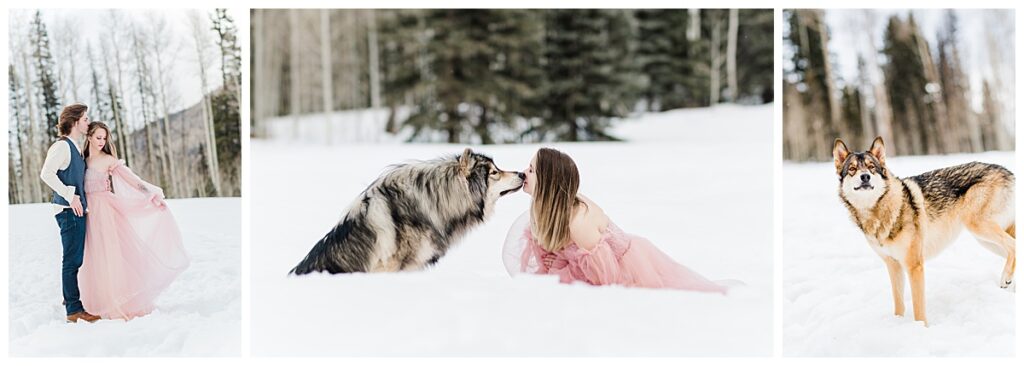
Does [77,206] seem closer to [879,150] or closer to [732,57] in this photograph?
[879,150]

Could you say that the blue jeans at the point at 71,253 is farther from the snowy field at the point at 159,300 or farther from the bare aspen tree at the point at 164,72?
the bare aspen tree at the point at 164,72

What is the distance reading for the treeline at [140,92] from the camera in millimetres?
3707

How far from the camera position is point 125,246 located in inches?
142

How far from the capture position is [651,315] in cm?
358

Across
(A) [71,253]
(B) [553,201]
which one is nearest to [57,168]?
(A) [71,253]

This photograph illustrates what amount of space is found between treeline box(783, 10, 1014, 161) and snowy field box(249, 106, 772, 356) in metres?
0.73

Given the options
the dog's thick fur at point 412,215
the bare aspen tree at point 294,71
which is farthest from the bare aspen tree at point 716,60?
the dog's thick fur at point 412,215

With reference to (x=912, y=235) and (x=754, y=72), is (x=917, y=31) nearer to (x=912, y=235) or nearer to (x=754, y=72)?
(x=912, y=235)

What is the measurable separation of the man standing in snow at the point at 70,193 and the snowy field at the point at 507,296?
0.83 metres

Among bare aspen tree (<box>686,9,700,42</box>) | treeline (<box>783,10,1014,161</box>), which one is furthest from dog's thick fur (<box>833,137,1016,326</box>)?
bare aspen tree (<box>686,9,700,42</box>)

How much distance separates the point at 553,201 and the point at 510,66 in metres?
7.23

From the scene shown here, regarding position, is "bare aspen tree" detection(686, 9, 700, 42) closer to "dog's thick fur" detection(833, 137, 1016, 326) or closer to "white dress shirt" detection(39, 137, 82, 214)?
"dog's thick fur" detection(833, 137, 1016, 326)

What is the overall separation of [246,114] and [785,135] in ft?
9.23

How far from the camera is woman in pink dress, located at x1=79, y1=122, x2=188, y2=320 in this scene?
11.6 ft
